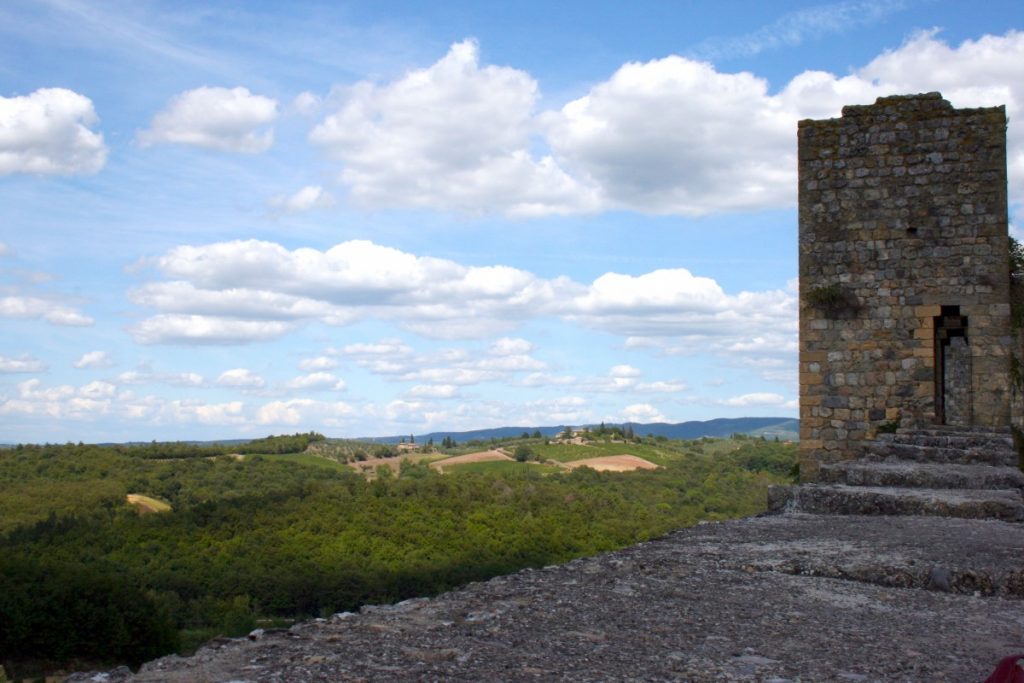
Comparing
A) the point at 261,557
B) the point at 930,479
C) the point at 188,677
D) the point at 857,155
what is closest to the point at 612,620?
the point at 188,677

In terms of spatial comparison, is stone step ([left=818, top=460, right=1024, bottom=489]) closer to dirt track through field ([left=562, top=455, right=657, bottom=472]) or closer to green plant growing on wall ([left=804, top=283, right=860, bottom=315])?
green plant growing on wall ([left=804, top=283, right=860, bottom=315])

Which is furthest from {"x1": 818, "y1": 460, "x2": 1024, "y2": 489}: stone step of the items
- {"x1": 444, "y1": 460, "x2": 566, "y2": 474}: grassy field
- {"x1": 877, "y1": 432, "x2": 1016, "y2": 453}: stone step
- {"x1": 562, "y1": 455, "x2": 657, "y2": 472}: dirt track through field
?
{"x1": 444, "y1": 460, "x2": 566, "y2": 474}: grassy field

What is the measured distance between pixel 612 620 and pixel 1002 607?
1977 millimetres

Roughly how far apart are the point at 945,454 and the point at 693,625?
21.2ft

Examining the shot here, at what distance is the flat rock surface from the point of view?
280 cm

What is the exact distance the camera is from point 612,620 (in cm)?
339

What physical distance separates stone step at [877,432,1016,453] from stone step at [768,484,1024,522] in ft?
7.59

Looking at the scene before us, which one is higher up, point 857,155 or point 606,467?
point 857,155

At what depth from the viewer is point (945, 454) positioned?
343 inches

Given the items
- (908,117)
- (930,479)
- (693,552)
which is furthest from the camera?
(908,117)

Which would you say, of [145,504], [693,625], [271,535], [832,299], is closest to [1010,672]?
[693,625]

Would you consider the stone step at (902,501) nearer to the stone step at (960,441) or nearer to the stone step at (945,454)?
the stone step at (945,454)

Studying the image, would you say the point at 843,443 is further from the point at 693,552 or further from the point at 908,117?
the point at 693,552

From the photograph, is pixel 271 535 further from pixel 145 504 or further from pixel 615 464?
pixel 615 464
